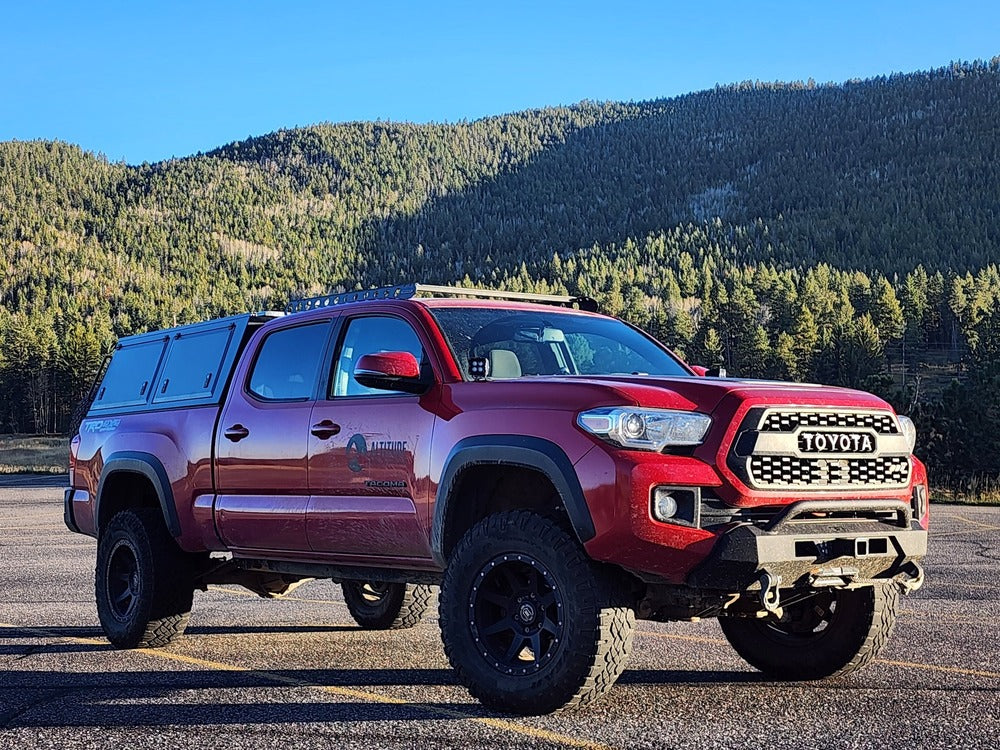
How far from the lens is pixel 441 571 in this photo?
613 cm

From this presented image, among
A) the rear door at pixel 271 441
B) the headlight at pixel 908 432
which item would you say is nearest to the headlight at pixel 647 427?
the headlight at pixel 908 432

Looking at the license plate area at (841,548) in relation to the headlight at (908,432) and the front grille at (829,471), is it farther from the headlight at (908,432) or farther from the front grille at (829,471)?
the headlight at (908,432)

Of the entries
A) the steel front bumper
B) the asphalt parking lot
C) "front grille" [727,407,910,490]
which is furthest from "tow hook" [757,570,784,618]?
the asphalt parking lot

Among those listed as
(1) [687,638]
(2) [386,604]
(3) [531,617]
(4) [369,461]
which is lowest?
(1) [687,638]

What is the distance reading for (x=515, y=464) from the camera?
218 inches

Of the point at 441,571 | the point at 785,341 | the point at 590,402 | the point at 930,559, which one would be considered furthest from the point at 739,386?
the point at 785,341

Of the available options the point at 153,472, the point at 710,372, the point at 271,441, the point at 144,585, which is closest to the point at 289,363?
the point at 271,441

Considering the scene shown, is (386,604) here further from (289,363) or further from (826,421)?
(826,421)

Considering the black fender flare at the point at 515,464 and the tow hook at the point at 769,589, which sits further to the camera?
the black fender flare at the point at 515,464

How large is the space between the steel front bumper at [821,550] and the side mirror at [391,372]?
6.06 feet

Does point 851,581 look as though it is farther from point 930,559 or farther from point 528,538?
point 930,559

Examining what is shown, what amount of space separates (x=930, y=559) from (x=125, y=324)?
19759 centimetres

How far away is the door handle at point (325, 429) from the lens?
654 centimetres

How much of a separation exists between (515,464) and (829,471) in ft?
4.93
